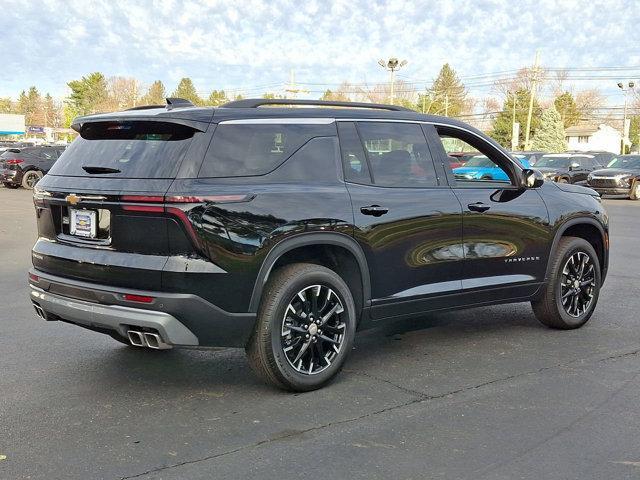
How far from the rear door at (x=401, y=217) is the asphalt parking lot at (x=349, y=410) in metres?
0.57

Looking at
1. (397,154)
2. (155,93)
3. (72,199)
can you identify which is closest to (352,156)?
(397,154)

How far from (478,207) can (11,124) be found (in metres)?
131

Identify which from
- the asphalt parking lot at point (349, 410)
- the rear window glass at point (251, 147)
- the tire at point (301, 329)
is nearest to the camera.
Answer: the asphalt parking lot at point (349, 410)

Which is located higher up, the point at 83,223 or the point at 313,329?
the point at 83,223

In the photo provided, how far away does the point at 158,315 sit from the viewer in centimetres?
429

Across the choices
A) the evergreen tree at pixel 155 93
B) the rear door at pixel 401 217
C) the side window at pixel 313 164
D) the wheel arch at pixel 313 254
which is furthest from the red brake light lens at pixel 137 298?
the evergreen tree at pixel 155 93

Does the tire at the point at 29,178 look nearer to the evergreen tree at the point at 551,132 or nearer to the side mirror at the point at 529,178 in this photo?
the side mirror at the point at 529,178

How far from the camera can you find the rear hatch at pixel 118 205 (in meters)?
4.33

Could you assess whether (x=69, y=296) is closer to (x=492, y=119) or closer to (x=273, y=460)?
(x=273, y=460)

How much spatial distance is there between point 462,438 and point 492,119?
349 ft

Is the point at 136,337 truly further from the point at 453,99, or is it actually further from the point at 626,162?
the point at 453,99

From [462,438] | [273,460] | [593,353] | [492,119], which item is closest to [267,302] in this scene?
[273,460]

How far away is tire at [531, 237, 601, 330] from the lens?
6453 millimetres

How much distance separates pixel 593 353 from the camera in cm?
583
